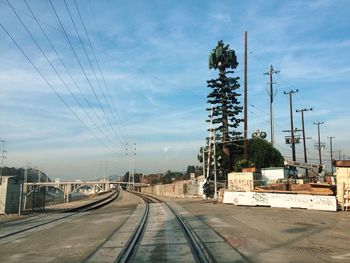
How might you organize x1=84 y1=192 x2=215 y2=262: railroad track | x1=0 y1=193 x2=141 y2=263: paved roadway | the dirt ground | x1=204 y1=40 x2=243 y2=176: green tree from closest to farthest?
x1=84 y1=192 x2=215 y2=262: railroad track, the dirt ground, x1=0 y1=193 x2=141 y2=263: paved roadway, x1=204 y1=40 x2=243 y2=176: green tree

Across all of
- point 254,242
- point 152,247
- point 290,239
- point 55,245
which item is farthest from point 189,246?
point 55,245

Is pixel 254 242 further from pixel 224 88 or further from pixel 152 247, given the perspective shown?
pixel 224 88

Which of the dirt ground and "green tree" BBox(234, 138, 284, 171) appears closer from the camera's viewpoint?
the dirt ground

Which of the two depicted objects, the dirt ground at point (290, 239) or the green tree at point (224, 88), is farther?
the green tree at point (224, 88)

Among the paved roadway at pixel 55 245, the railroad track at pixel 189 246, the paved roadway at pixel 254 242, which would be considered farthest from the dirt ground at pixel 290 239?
the paved roadway at pixel 55 245

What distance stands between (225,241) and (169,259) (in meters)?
3.39

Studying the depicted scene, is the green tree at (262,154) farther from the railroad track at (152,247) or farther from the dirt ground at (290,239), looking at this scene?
the railroad track at (152,247)

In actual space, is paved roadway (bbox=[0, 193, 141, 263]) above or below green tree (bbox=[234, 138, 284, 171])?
below

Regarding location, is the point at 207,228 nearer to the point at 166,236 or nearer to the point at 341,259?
the point at 166,236

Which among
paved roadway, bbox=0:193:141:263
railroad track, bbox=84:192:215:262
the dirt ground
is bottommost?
paved roadway, bbox=0:193:141:263

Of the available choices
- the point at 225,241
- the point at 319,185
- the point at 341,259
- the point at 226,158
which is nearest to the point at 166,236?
the point at 225,241

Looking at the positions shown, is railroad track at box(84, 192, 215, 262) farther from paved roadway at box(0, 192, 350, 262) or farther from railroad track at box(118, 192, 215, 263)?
paved roadway at box(0, 192, 350, 262)

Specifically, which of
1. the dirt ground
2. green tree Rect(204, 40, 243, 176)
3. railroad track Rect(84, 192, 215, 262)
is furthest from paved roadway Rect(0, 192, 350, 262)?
green tree Rect(204, 40, 243, 176)

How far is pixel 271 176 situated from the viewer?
176 ft
